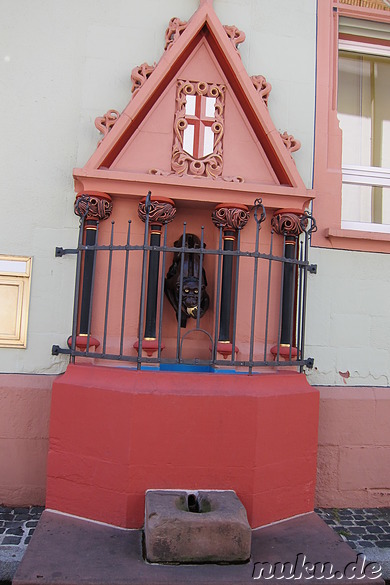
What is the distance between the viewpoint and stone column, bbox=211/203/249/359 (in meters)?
3.85

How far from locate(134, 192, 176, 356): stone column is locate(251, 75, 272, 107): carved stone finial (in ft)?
4.35

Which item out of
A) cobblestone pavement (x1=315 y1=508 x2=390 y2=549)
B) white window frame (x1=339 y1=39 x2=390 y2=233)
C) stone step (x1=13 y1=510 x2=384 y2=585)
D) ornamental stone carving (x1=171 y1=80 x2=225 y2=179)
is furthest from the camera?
white window frame (x1=339 y1=39 x2=390 y2=233)

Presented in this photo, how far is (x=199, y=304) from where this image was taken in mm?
3641

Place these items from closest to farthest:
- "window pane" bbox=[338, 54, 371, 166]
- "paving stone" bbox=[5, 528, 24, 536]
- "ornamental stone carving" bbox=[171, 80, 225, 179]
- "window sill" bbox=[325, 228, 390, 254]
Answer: "paving stone" bbox=[5, 528, 24, 536], "ornamental stone carving" bbox=[171, 80, 225, 179], "window sill" bbox=[325, 228, 390, 254], "window pane" bbox=[338, 54, 371, 166]

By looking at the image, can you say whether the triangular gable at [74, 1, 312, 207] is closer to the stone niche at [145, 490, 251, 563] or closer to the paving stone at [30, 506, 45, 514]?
the stone niche at [145, 490, 251, 563]

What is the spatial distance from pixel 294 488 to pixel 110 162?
299cm

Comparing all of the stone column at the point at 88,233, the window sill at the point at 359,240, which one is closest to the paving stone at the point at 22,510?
the stone column at the point at 88,233

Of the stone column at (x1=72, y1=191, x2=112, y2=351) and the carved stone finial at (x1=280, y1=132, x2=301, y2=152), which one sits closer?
the stone column at (x1=72, y1=191, x2=112, y2=351)

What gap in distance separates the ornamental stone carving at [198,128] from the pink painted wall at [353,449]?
2.26 metres

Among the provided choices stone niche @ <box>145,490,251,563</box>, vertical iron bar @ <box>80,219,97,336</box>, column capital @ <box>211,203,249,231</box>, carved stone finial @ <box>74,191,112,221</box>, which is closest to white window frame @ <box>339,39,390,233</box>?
column capital @ <box>211,203,249,231</box>

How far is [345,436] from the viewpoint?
421cm

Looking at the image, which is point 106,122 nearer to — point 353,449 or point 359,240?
point 359,240

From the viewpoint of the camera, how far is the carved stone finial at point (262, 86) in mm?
4148

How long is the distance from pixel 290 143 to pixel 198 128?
838 mm
